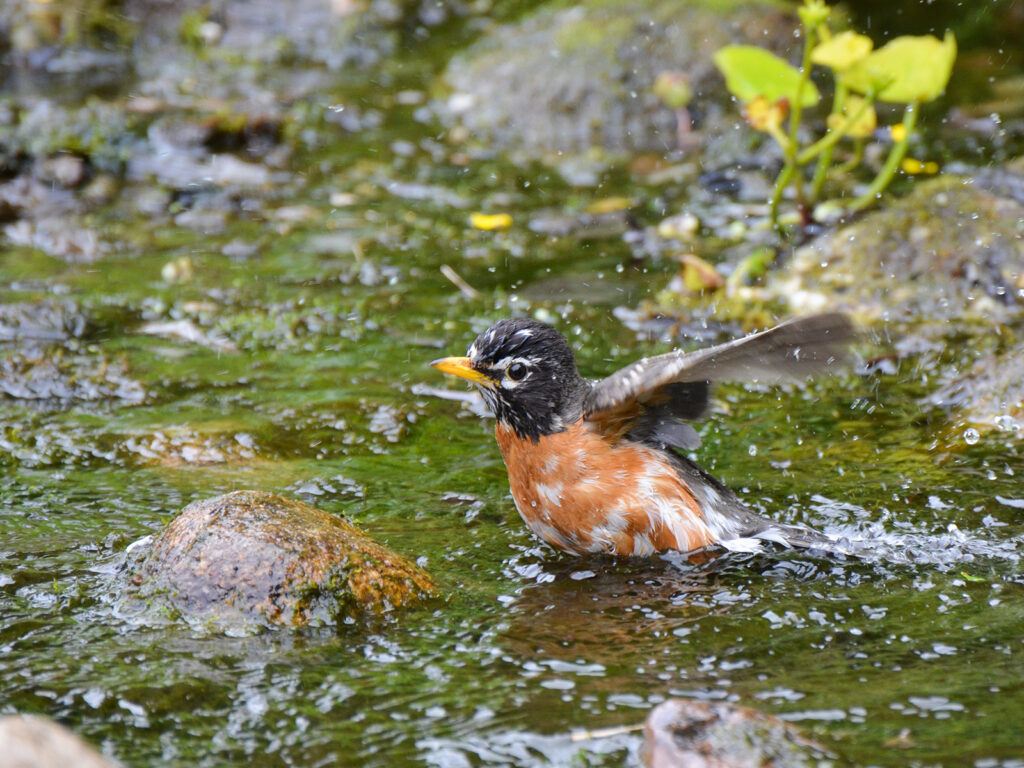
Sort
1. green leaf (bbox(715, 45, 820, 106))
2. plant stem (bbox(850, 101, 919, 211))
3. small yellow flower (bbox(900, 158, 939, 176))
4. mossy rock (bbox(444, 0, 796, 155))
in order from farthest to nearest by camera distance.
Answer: mossy rock (bbox(444, 0, 796, 155))
small yellow flower (bbox(900, 158, 939, 176))
plant stem (bbox(850, 101, 919, 211))
green leaf (bbox(715, 45, 820, 106))

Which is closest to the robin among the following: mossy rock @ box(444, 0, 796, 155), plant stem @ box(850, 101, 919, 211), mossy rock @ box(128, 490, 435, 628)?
mossy rock @ box(128, 490, 435, 628)

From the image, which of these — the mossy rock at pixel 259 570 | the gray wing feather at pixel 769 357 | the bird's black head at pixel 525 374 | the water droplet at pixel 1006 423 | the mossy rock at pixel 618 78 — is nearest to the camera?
the mossy rock at pixel 259 570

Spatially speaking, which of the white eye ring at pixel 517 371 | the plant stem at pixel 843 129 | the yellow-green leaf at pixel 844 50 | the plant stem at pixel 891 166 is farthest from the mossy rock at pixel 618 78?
the white eye ring at pixel 517 371

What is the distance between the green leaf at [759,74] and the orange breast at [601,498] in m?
3.55

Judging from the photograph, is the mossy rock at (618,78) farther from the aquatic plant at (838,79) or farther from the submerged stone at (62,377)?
the submerged stone at (62,377)

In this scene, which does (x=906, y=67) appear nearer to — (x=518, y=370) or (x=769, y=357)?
(x=769, y=357)

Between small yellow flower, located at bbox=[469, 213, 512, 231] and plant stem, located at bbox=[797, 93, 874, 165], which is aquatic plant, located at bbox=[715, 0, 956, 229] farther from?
small yellow flower, located at bbox=[469, 213, 512, 231]

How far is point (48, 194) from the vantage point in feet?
35.1

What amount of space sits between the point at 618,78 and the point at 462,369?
6.82 m

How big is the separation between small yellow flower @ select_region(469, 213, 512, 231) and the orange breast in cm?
450

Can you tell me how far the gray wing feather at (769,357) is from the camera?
4637mm

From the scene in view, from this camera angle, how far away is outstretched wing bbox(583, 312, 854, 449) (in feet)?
15.4

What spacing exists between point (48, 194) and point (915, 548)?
8.80 meters

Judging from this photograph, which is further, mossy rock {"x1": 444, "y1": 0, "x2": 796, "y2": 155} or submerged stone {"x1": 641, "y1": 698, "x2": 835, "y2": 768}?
mossy rock {"x1": 444, "y1": 0, "x2": 796, "y2": 155}
